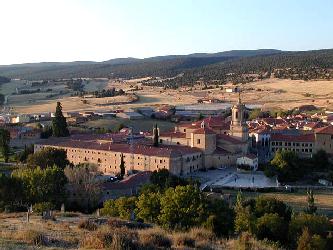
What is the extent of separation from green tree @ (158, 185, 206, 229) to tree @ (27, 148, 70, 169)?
20399 mm

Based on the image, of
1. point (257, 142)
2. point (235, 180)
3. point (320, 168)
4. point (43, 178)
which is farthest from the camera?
point (257, 142)

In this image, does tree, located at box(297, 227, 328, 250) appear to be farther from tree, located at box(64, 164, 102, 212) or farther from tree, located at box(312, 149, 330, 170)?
tree, located at box(312, 149, 330, 170)

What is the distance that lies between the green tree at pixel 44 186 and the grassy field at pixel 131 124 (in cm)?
4101

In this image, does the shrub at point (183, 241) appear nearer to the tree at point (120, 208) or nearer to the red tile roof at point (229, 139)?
the tree at point (120, 208)

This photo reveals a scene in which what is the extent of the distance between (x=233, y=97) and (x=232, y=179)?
→ 72.4 m

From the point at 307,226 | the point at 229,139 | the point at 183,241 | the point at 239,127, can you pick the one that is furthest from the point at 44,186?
the point at 239,127

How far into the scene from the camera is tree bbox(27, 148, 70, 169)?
140ft

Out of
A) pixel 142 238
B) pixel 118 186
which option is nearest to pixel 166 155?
pixel 118 186

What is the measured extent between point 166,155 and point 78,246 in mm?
31212

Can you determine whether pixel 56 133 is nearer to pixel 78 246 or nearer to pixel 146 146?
pixel 146 146

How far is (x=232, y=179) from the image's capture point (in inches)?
1709

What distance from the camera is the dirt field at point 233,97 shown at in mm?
103500

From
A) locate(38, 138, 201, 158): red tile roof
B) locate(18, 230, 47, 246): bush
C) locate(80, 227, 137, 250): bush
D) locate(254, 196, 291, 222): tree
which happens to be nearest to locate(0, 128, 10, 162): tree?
locate(38, 138, 201, 158): red tile roof

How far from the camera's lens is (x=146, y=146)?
47969mm
